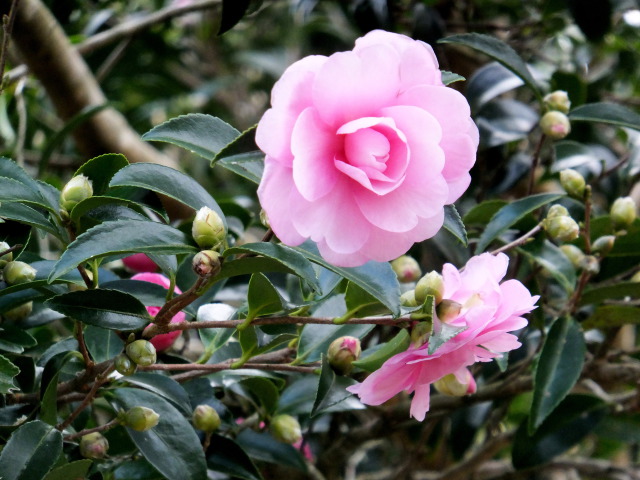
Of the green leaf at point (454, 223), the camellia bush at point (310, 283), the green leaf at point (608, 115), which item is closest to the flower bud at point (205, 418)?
the camellia bush at point (310, 283)

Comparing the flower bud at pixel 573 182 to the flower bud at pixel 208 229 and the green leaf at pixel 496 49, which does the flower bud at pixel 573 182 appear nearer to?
the green leaf at pixel 496 49

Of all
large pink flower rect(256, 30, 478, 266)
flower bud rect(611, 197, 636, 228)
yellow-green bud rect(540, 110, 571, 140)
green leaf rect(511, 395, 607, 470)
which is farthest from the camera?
green leaf rect(511, 395, 607, 470)

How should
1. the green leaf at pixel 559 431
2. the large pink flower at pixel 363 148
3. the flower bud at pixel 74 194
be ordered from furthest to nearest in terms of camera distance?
the green leaf at pixel 559 431 → the flower bud at pixel 74 194 → the large pink flower at pixel 363 148

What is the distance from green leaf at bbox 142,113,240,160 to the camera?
62 cm

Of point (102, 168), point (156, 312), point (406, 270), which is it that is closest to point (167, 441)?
point (156, 312)

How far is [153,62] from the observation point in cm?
218

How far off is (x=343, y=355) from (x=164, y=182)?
22 cm

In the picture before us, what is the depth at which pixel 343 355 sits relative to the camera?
71 cm

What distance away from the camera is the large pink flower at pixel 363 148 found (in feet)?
1.82

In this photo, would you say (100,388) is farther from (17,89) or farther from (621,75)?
(621,75)

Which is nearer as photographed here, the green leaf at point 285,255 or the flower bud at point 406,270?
the green leaf at point 285,255

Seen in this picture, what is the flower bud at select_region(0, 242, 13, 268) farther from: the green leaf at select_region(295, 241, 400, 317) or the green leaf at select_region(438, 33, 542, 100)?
the green leaf at select_region(438, 33, 542, 100)

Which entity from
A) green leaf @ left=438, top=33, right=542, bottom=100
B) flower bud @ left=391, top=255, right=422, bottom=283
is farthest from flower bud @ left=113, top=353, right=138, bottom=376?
green leaf @ left=438, top=33, right=542, bottom=100

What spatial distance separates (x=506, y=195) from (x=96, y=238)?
44.5 inches
